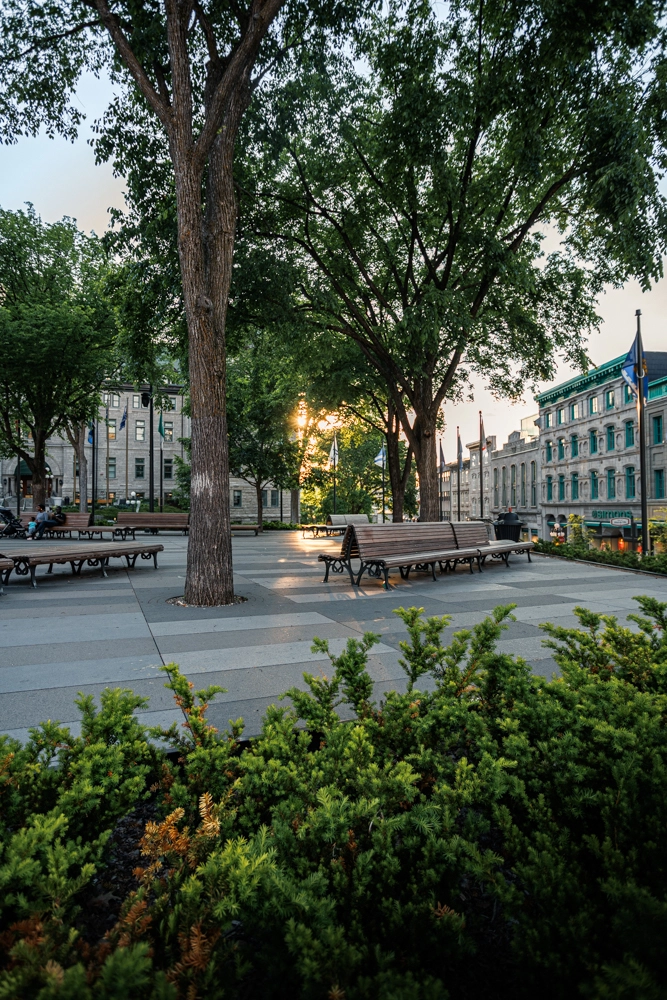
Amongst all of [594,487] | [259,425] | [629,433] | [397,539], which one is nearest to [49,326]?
[259,425]

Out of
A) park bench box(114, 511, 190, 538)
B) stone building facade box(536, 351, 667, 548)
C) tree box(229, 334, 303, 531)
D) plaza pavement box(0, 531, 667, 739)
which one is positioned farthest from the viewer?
stone building facade box(536, 351, 667, 548)

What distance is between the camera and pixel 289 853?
1749 millimetres

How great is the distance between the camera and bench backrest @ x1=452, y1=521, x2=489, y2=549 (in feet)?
44.3

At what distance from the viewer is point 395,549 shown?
36.4 ft

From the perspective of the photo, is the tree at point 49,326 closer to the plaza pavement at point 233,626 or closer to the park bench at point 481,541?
Answer: the plaza pavement at point 233,626

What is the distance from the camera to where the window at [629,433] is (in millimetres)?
41059

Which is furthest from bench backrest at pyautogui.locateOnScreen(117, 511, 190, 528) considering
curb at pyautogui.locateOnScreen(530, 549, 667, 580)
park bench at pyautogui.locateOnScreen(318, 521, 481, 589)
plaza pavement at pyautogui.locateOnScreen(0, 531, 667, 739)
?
curb at pyautogui.locateOnScreen(530, 549, 667, 580)

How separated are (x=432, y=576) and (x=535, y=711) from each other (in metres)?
9.32

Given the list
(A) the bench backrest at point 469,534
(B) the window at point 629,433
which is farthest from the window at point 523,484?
(A) the bench backrest at point 469,534

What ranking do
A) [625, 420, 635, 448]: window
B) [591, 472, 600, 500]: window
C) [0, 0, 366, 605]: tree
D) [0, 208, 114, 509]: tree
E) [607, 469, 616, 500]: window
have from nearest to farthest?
[0, 0, 366, 605]: tree → [0, 208, 114, 509]: tree → [625, 420, 635, 448]: window → [607, 469, 616, 500]: window → [591, 472, 600, 500]: window

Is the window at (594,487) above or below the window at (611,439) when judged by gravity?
below

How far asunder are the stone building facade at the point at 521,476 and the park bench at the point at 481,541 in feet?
144

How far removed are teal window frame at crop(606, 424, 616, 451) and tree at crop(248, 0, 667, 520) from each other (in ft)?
96.9

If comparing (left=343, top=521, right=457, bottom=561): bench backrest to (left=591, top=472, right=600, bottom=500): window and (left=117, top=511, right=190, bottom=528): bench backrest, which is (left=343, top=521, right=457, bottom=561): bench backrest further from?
(left=591, top=472, right=600, bottom=500): window
